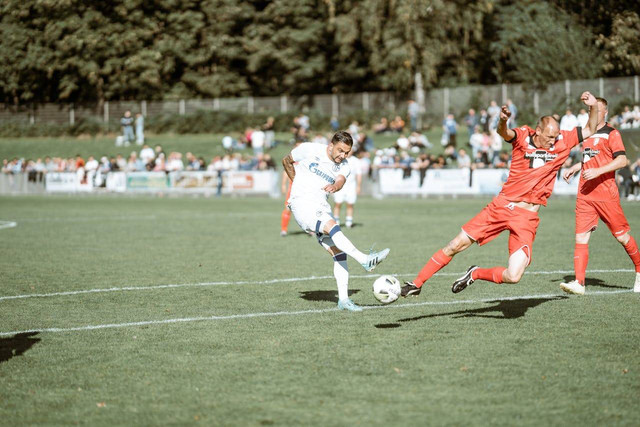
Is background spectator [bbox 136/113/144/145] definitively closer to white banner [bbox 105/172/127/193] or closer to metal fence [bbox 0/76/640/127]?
metal fence [bbox 0/76/640/127]

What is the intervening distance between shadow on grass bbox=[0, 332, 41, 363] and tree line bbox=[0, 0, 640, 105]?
47908mm

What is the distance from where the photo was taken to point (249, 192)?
37500mm

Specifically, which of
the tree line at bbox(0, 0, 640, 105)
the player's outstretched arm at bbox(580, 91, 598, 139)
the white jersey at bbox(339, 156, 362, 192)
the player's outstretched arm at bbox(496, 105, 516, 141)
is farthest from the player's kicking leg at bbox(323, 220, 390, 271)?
the tree line at bbox(0, 0, 640, 105)

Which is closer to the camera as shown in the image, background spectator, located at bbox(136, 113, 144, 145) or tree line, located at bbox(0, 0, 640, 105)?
background spectator, located at bbox(136, 113, 144, 145)

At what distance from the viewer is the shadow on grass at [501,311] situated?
28.0 ft

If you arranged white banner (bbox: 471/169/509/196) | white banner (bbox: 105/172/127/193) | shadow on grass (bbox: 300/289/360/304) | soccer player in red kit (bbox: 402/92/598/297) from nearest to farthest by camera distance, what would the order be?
soccer player in red kit (bbox: 402/92/598/297), shadow on grass (bbox: 300/289/360/304), white banner (bbox: 471/169/509/196), white banner (bbox: 105/172/127/193)

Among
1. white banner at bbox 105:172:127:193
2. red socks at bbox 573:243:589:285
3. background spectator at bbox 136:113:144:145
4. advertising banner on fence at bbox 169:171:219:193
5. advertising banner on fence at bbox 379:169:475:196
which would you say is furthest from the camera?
background spectator at bbox 136:113:144:145

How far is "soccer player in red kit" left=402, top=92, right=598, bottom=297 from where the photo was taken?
330 inches

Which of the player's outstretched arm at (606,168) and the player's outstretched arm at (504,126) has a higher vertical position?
the player's outstretched arm at (504,126)

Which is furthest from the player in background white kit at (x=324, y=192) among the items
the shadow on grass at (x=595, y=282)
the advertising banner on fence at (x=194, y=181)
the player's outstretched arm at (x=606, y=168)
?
the advertising banner on fence at (x=194, y=181)

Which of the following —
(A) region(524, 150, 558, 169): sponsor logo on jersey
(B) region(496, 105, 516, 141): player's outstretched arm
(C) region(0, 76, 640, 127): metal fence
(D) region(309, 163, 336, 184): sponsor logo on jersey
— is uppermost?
(C) region(0, 76, 640, 127): metal fence

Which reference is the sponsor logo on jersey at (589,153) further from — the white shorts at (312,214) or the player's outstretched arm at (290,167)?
the player's outstretched arm at (290,167)

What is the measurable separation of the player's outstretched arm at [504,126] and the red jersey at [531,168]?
16cm

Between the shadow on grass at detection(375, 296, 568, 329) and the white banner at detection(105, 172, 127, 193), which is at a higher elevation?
the shadow on grass at detection(375, 296, 568, 329)
